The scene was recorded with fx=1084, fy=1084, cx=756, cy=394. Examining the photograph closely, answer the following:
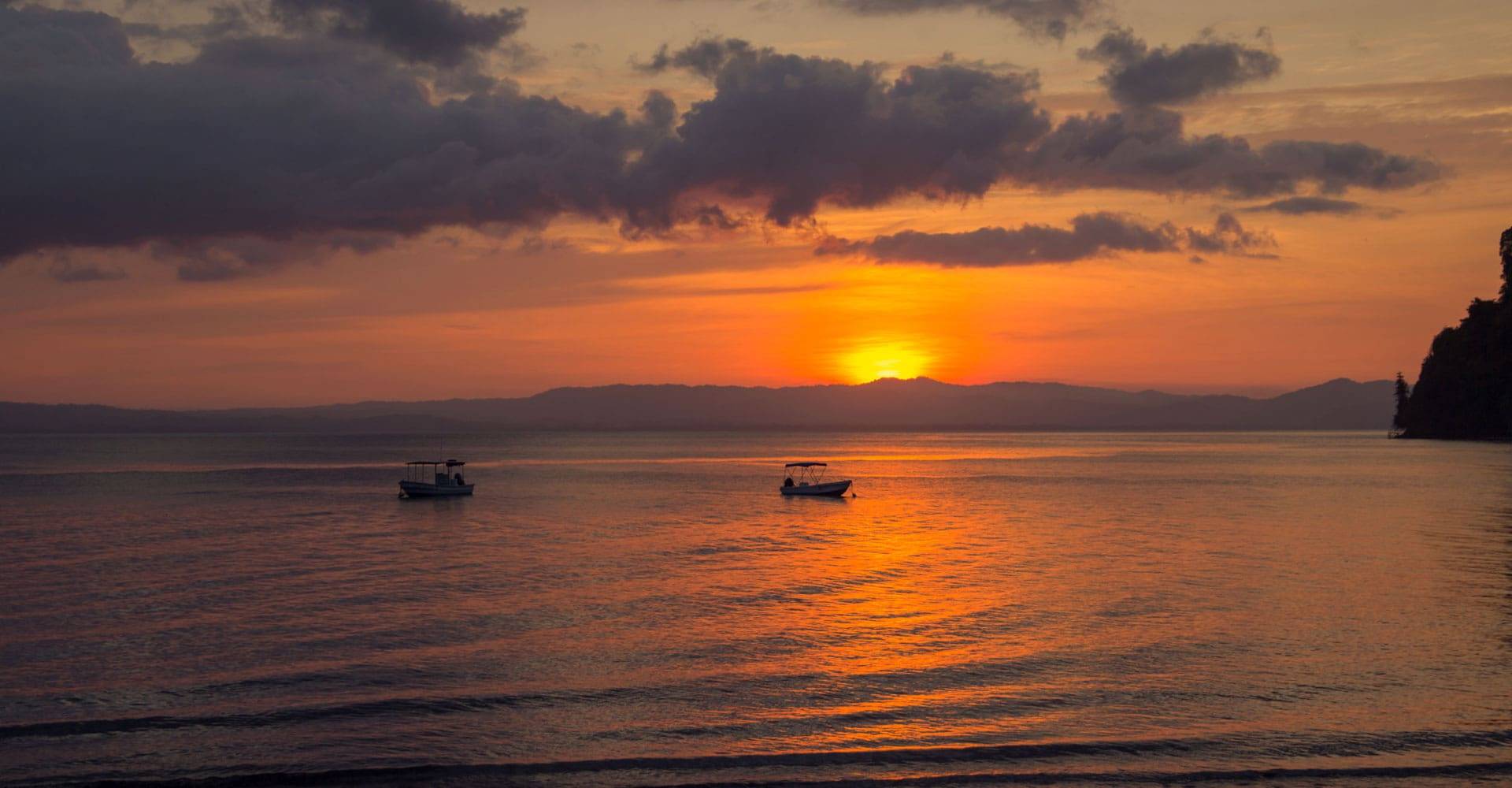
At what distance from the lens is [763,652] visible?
3203 cm

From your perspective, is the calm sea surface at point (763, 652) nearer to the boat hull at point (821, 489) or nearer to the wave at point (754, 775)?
the wave at point (754, 775)

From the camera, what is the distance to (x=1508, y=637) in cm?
3288

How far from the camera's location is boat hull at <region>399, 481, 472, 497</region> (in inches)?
4262

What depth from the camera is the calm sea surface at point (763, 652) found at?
2167 cm

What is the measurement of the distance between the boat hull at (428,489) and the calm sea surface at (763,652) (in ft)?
104

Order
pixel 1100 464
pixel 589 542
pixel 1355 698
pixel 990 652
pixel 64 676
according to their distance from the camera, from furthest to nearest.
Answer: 1. pixel 1100 464
2. pixel 589 542
3. pixel 990 652
4. pixel 64 676
5. pixel 1355 698

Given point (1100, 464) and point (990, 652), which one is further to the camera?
point (1100, 464)

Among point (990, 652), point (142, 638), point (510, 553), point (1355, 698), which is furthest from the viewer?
point (510, 553)

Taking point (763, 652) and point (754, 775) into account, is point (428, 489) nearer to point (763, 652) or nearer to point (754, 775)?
point (763, 652)

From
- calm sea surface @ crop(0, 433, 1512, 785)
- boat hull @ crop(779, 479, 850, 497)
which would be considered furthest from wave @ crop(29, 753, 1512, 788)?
boat hull @ crop(779, 479, 850, 497)

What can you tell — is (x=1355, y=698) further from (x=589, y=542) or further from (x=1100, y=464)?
(x=1100, y=464)

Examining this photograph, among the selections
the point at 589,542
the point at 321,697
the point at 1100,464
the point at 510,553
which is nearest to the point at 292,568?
the point at 510,553

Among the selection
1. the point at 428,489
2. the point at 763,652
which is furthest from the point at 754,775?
the point at 428,489

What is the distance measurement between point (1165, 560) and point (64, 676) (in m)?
46.2
